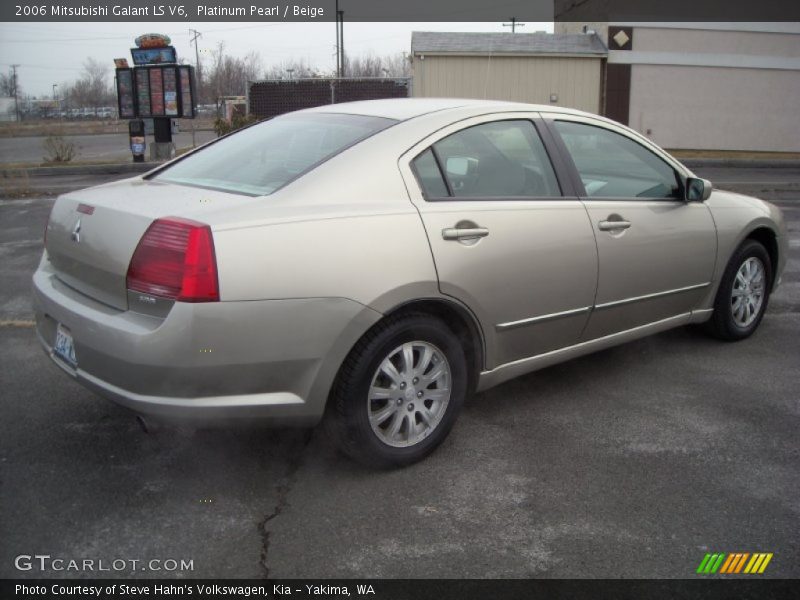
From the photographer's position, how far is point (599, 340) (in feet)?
13.6

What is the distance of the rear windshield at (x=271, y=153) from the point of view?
3355 mm

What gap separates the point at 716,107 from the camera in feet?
78.0

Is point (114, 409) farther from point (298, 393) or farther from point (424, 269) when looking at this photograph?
point (424, 269)

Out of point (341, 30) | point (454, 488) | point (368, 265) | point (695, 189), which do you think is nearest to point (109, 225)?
point (368, 265)

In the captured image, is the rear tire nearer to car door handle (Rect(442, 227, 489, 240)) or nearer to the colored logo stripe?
car door handle (Rect(442, 227, 489, 240))

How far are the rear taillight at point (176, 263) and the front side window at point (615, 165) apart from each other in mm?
2147

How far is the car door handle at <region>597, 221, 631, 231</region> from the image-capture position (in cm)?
396

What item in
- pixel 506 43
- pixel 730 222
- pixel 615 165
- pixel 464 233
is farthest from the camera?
pixel 506 43

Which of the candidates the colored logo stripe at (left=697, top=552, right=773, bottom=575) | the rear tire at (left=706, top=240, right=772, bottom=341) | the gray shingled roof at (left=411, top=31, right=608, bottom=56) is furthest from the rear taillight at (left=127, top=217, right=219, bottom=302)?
the gray shingled roof at (left=411, top=31, right=608, bottom=56)

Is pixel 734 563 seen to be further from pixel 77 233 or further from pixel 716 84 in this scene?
pixel 716 84

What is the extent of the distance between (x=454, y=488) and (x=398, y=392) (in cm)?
46

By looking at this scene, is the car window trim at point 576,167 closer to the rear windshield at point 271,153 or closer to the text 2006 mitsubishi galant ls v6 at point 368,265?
the text 2006 mitsubishi galant ls v6 at point 368,265

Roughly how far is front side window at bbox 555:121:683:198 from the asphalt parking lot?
44.0 inches

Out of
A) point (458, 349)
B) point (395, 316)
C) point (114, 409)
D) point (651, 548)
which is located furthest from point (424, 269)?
point (114, 409)
